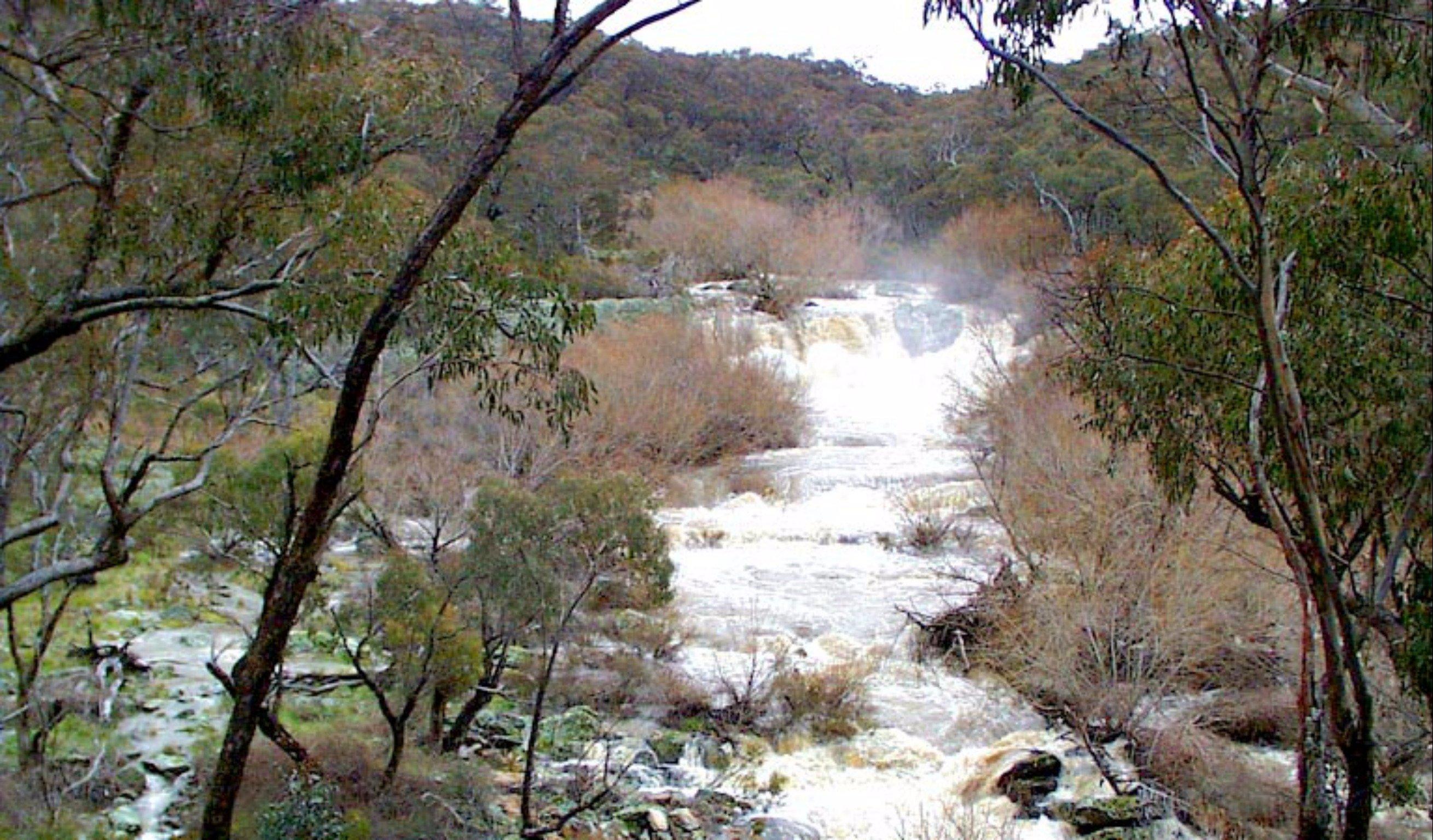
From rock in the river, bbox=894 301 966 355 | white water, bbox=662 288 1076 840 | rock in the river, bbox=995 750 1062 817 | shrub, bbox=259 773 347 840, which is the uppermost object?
rock in the river, bbox=894 301 966 355

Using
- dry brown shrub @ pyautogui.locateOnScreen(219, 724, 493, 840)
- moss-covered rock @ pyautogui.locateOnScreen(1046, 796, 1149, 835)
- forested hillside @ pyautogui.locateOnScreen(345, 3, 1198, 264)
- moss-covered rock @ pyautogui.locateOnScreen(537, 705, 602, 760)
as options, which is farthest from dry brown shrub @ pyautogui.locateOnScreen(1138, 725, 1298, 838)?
forested hillside @ pyautogui.locateOnScreen(345, 3, 1198, 264)

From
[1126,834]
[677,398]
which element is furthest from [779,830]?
[677,398]

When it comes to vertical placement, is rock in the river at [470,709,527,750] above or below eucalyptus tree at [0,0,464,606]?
below

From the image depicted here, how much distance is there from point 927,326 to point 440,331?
67.6 feet

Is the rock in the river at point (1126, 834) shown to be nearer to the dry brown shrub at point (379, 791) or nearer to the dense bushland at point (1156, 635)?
the dense bushland at point (1156, 635)

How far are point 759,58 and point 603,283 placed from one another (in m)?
28.9

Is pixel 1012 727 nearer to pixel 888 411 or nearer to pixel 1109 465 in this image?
pixel 1109 465

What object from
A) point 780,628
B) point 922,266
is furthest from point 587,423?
point 922,266

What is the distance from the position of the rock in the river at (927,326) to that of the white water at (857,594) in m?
0.69

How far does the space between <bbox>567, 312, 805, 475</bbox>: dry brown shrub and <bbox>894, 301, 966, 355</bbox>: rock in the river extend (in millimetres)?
5031

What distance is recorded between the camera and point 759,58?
51312 mm

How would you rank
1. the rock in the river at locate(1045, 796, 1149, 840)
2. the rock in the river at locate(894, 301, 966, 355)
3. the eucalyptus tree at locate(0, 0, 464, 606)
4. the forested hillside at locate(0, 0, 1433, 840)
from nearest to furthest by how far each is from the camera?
the eucalyptus tree at locate(0, 0, 464, 606) < the forested hillside at locate(0, 0, 1433, 840) < the rock in the river at locate(1045, 796, 1149, 840) < the rock in the river at locate(894, 301, 966, 355)

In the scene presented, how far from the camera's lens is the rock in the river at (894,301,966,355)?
2533 cm

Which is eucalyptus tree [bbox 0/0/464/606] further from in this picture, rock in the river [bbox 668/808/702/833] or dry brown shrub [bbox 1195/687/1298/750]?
dry brown shrub [bbox 1195/687/1298/750]
